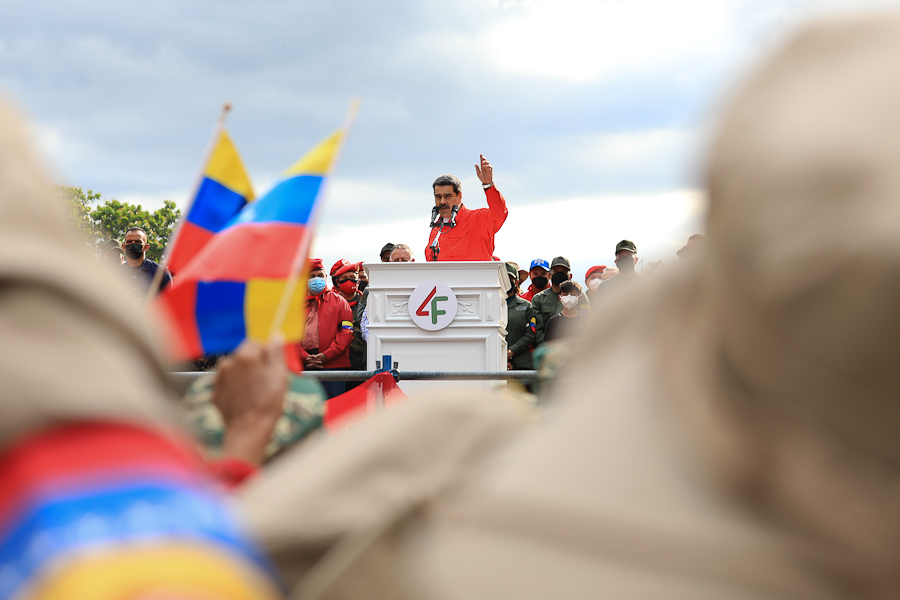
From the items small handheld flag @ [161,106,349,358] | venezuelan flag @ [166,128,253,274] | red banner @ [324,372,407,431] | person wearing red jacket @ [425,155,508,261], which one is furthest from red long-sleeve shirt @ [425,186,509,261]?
small handheld flag @ [161,106,349,358]

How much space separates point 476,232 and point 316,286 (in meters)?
1.49

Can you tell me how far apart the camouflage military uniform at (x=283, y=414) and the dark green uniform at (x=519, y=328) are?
558 cm

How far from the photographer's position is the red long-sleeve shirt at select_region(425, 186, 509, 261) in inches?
271

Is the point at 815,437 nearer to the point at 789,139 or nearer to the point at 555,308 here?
the point at 789,139

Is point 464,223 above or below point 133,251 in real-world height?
above

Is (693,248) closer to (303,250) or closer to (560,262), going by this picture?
(303,250)

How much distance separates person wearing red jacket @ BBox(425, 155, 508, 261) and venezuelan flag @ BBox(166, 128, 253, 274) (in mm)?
5013

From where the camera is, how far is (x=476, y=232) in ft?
22.7

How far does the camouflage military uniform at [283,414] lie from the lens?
1.25 metres

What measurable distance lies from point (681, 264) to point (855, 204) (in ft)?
1.00

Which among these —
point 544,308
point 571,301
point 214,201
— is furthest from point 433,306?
point 214,201

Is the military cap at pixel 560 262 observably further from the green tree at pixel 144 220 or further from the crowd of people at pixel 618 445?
the green tree at pixel 144 220

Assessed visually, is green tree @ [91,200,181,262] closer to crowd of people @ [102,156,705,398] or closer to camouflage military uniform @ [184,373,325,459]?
crowd of people @ [102,156,705,398]

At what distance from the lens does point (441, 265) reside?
19.7ft
